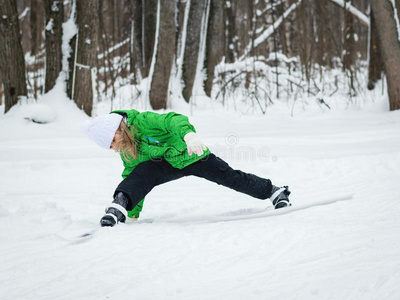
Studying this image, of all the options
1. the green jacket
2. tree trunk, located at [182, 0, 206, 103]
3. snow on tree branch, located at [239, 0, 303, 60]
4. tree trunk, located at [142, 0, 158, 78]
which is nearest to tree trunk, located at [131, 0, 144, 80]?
tree trunk, located at [142, 0, 158, 78]

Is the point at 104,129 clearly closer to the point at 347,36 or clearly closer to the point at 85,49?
the point at 85,49

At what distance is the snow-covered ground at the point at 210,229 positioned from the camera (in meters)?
1.53

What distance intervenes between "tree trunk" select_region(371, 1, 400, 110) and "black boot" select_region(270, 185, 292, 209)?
4.26 meters

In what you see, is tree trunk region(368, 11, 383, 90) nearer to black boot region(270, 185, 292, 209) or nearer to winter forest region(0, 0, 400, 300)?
winter forest region(0, 0, 400, 300)

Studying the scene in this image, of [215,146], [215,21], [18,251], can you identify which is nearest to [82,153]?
[215,146]

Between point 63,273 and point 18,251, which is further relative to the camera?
point 18,251

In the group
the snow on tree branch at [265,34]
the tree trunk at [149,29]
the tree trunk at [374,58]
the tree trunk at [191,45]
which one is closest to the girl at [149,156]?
the tree trunk at [191,45]

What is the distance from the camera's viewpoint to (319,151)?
4.32 metres

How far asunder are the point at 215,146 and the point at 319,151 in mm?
1148

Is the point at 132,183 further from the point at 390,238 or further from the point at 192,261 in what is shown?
the point at 390,238

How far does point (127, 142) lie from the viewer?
2.47 m

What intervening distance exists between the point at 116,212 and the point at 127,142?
44cm

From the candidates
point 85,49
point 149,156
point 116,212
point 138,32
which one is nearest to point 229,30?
point 138,32

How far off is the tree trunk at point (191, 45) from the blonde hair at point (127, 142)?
5613 millimetres
